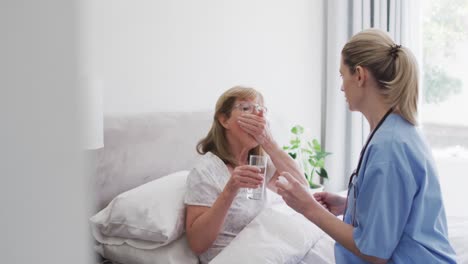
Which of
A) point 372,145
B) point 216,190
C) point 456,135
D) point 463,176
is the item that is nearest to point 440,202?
point 372,145

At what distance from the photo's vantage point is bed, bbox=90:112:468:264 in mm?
1848

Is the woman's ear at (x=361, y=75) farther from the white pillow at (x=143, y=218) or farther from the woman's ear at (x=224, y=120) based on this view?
the white pillow at (x=143, y=218)

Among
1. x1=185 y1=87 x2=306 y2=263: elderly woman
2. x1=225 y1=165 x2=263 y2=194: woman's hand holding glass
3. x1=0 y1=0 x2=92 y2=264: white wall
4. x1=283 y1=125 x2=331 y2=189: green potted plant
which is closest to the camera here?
x1=0 y1=0 x2=92 y2=264: white wall

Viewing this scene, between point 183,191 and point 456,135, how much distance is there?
2951 millimetres

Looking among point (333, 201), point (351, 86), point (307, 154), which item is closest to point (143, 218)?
point (333, 201)

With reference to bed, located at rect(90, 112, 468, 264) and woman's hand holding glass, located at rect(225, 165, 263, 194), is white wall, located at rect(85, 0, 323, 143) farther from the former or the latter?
woman's hand holding glass, located at rect(225, 165, 263, 194)

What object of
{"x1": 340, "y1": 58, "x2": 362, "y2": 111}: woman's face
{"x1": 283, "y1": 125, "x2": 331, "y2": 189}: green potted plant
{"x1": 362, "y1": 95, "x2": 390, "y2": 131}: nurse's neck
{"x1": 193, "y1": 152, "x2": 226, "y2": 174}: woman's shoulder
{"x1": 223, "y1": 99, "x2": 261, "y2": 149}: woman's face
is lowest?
{"x1": 283, "y1": 125, "x2": 331, "y2": 189}: green potted plant

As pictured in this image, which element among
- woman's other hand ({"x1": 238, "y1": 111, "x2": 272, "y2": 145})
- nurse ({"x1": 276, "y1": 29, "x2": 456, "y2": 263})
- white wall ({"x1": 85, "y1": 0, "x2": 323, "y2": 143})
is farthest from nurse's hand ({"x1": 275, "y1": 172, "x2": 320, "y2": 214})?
white wall ({"x1": 85, "y1": 0, "x2": 323, "y2": 143})

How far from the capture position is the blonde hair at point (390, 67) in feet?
4.98

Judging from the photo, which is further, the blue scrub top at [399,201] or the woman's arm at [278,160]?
the woman's arm at [278,160]

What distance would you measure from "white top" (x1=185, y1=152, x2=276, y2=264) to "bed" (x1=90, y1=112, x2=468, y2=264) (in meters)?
0.07

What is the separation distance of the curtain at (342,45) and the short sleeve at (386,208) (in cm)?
266

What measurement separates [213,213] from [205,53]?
52.9 inches

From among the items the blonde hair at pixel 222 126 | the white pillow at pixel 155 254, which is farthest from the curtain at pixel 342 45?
the white pillow at pixel 155 254
